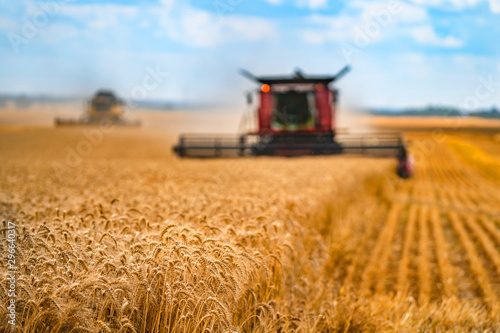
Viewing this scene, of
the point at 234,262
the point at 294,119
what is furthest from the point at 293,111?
the point at 234,262

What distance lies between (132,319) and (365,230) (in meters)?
8.10

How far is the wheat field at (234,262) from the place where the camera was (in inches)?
110

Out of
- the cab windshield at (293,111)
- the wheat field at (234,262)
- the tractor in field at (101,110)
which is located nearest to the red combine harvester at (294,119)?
the cab windshield at (293,111)

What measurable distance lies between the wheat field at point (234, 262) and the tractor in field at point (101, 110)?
4429 centimetres

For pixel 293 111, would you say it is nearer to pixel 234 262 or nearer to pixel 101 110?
pixel 234 262

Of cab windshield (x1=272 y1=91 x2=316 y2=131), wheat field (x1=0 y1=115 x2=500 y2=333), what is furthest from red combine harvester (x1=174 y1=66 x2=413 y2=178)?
wheat field (x1=0 y1=115 x2=500 y2=333)

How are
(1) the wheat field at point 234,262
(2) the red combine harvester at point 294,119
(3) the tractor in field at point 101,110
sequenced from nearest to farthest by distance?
1. (1) the wheat field at point 234,262
2. (2) the red combine harvester at point 294,119
3. (3) the tractor in field at point 101,110

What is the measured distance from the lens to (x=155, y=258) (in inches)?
119

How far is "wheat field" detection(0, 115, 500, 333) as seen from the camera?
9.18ft

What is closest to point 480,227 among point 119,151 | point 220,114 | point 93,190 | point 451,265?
point 451,265

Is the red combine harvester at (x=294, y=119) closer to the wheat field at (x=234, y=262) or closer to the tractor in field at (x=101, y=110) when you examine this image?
the wheat field at (x=234, y=262)

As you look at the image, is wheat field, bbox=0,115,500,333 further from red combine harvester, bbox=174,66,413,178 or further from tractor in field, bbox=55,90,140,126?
tractor in field, bbox=55,90,140,126

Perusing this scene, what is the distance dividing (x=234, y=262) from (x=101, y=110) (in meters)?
52.4

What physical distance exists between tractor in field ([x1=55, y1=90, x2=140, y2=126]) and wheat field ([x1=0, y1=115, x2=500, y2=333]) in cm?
4429
